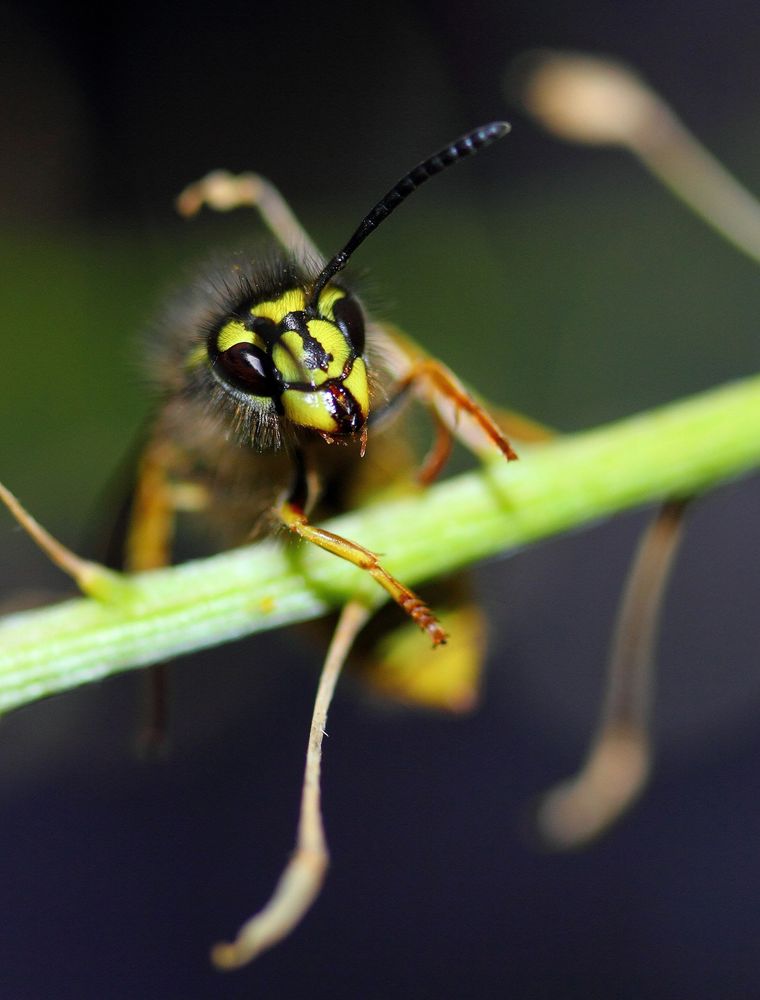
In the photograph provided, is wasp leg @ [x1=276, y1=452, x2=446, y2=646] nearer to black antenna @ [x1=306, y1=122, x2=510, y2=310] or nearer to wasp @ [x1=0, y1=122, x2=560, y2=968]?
wasp @ [x1=0, y1=122, x2=560, y2=968]

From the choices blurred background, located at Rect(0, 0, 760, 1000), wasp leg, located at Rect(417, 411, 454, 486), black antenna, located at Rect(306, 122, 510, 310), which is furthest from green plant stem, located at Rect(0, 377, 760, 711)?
blurred background, located at Rect(0, 0, 760, 1000)

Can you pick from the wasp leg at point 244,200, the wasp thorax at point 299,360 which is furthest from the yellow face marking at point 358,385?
the wasp leg at point 244,200

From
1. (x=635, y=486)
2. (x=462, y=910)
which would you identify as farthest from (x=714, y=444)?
(x=462, y=910)

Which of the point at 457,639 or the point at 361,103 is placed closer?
the point at 457,639

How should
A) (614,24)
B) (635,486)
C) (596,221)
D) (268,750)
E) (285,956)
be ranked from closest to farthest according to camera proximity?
(635,486) < (285,956) < (596,221) < (268,750) < (614,24)

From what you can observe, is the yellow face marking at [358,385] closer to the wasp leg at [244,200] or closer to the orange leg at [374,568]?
the orange leg at [374,568]

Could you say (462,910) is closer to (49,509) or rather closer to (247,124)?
(49,509)

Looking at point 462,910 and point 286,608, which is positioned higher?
point 286,608

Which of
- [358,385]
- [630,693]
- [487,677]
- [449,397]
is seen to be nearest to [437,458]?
[449,397]

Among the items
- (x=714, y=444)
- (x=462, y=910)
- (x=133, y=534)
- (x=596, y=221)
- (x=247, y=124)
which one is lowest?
(x=462, y=910)
